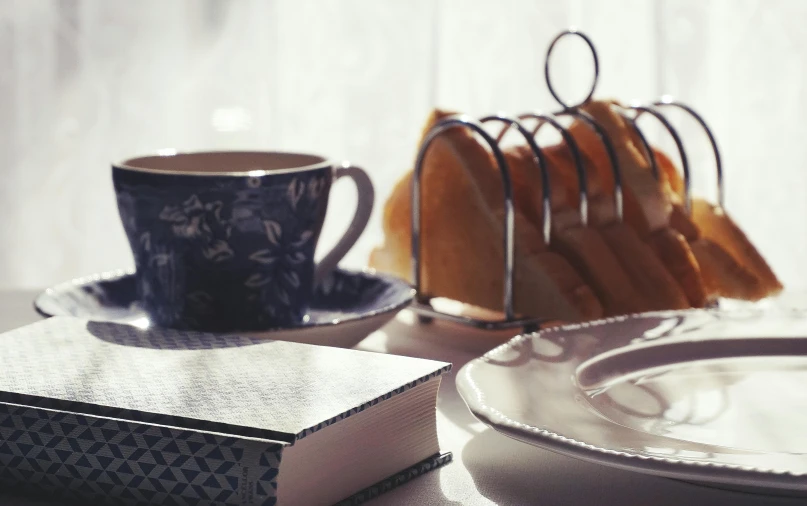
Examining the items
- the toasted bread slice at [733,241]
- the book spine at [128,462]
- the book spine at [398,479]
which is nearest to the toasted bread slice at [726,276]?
the toasted bread slice at [733,241]

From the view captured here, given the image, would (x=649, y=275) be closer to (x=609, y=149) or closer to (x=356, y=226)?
(x=609, y=149)

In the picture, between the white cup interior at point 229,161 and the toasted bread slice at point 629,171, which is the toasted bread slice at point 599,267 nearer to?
the toasted bread slice at point 629,171

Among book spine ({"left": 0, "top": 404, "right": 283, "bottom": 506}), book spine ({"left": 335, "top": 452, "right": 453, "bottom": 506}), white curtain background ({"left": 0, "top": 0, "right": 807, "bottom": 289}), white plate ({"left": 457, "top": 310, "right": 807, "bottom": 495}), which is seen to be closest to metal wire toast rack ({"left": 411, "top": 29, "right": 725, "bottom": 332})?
white plate ({"left": 457, "top": 310, "right": 807, "bottom": 495})

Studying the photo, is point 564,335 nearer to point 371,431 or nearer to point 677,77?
point 371,431

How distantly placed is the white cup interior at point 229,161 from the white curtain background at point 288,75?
0.94 meters

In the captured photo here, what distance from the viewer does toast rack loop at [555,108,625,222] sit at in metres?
0.80

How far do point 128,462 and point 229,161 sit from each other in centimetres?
36

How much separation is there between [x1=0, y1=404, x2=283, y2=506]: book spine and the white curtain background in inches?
49.9

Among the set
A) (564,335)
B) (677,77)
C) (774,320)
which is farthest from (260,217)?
(677,77)

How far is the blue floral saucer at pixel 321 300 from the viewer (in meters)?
0.64

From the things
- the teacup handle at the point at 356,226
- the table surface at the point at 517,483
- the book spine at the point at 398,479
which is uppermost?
the teacup handle at the point at 356,226

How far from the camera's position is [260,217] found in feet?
2.01

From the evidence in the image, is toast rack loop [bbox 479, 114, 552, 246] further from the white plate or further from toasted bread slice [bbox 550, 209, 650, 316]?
the white plate

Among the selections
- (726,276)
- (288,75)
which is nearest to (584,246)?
→ (726,276)
